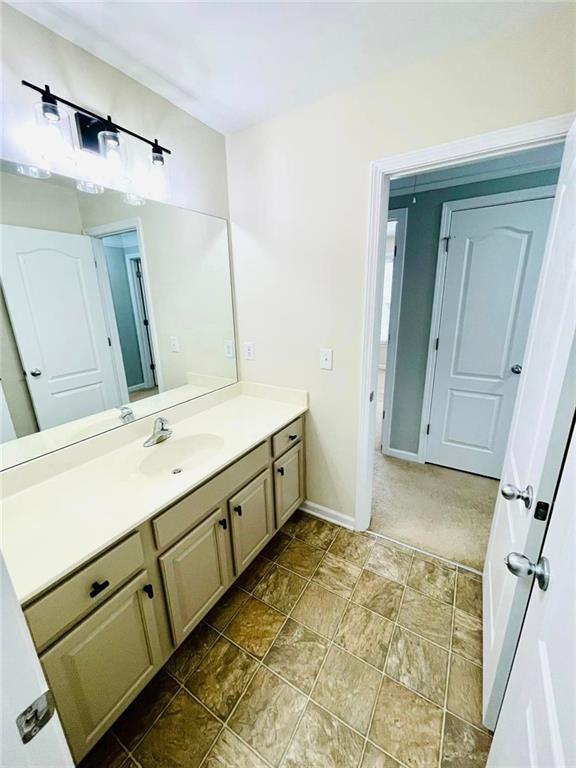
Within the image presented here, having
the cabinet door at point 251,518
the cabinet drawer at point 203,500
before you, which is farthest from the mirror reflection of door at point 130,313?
the cabinet door at point 251,518

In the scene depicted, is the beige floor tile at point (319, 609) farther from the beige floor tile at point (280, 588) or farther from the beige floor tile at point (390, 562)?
the beige floor tile at point (390, 562)

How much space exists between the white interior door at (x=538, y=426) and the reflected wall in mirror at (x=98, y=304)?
65.2 inches

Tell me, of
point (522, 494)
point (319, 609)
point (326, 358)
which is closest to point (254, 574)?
point (319, 609)

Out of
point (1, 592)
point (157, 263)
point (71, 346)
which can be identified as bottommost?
point (1, 592)

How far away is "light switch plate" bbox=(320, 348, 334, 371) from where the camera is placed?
1.90 m

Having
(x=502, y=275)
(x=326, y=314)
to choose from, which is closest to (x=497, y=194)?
(x=502, y=275)

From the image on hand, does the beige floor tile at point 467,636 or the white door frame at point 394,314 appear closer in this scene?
the beige floor tile at point 467,636

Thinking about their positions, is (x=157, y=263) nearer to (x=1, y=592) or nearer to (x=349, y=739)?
(x=1, y=592)

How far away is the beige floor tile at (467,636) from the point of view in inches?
54.4

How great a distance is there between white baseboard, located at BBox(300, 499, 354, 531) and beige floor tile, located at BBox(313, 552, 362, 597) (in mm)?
273

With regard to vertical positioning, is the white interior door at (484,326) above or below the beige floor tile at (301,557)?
above

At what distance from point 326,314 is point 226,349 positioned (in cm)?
74

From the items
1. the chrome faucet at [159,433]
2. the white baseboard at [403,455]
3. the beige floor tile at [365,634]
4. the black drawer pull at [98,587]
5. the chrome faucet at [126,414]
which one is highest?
the chrome faucet at [126,414]

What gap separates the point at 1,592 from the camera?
428 mm
